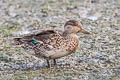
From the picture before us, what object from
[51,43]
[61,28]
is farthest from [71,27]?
[61,28]

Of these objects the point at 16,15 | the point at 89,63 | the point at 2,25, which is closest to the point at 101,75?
the point at 89,63

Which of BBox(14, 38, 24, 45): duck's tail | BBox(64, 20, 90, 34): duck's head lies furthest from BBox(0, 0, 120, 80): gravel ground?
BBox(64, 20, 90, 34): duck's head

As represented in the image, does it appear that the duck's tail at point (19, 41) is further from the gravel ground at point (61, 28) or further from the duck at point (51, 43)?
the gravel ground at point (61, 28)

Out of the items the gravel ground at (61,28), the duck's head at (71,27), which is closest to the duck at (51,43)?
the duck's head at (71,27)

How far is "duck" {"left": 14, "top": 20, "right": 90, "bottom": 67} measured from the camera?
7.85 meters

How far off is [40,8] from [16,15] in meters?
1.00

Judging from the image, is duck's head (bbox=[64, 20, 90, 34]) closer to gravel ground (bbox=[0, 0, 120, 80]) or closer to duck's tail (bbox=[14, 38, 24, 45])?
gravel ground (bbox=[0, 0, 120, 80])

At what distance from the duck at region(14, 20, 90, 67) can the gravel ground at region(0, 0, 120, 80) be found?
0.94 feet

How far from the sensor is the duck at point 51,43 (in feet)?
25.8

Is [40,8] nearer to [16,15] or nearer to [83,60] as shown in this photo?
[16,15]

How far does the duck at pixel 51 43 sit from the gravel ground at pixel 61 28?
0.29 meters

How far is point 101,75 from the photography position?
7477 millimetres

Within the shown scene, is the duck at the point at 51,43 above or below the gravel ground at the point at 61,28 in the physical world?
above

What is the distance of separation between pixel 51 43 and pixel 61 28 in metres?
3.03
